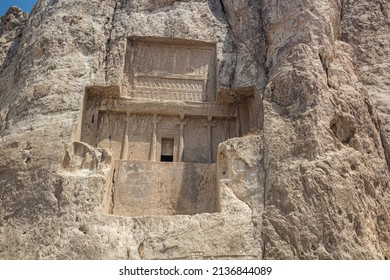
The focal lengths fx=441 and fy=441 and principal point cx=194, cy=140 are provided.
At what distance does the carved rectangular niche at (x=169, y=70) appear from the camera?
12.6m

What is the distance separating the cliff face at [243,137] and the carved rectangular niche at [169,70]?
361 millimetres

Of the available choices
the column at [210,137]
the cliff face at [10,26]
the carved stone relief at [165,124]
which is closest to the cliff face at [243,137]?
the carved stone relief at [165,124]

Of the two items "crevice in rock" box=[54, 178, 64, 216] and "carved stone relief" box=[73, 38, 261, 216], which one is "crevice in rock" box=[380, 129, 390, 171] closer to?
"carved stone relief" box=[73, 38, 261, 216]

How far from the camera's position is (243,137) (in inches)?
406

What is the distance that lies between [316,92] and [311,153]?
5.06 ft

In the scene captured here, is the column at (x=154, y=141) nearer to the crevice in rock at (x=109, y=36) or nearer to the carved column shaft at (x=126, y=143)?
the carved column shaft at (x=126, y=143)

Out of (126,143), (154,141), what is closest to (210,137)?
(154,141)

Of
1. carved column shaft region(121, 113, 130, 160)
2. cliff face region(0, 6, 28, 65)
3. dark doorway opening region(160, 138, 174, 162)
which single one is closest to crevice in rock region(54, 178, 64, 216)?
carved column shaft region(121, 113, 130, 160)

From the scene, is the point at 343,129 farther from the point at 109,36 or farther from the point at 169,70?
the point at 109,36

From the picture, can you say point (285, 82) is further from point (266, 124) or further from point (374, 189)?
point (374, 189)

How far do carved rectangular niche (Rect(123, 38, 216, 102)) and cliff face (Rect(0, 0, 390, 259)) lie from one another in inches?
14.2

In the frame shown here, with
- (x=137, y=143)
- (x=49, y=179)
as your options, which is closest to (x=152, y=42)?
(x=137, y=143)

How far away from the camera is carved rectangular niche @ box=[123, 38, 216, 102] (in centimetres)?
1263

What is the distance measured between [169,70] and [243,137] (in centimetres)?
382
